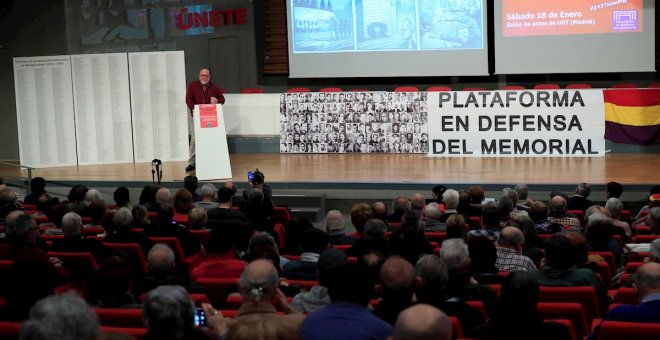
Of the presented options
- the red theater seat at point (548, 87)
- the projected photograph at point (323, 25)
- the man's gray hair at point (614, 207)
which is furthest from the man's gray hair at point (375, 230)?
the projected photograph at point (323, 25)

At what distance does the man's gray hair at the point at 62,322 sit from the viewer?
9.27 ft

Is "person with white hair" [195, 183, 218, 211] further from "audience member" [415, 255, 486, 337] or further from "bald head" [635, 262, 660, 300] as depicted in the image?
"bald head" [635, 262, 660, 300]

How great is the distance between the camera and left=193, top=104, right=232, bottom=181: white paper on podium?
1153 centimetres

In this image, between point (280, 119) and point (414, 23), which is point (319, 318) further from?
point (414, 23)

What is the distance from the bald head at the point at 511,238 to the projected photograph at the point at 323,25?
381 inches

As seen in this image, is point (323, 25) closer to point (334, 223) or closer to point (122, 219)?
point (334, 223)

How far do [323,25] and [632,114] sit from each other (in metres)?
5.18

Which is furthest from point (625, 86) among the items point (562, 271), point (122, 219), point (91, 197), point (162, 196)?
point (122, 219)

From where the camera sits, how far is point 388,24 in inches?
590

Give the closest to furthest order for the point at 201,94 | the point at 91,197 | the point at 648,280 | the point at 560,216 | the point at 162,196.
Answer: the point at 648,280
the point at 560,216
the point at 162,196
the point at 91,197
the point at 201,94

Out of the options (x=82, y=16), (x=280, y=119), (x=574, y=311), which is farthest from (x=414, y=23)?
(x=574, y=311)

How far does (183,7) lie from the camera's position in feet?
51.4

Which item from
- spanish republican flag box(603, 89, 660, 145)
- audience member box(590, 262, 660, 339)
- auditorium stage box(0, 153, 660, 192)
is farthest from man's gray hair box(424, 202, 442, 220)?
spanish republican flag box(603, 89, 660, 145)

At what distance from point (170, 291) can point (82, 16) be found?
1172 centimetres
